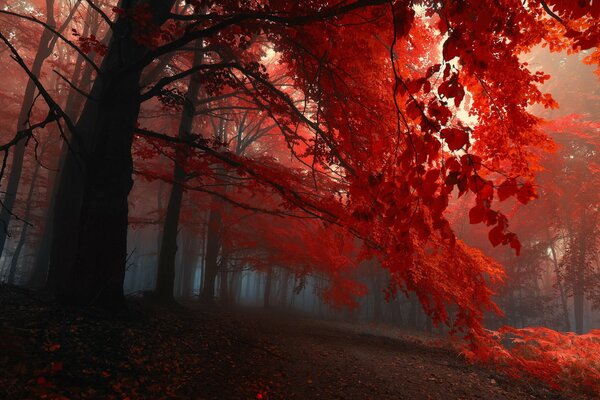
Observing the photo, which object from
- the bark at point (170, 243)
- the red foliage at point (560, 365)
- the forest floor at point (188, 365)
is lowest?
the red foliage at point (560, 365)

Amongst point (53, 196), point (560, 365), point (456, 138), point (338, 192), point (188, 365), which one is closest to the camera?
point (456, 138)

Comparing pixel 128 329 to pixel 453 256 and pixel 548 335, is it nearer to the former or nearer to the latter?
pixel 453 256

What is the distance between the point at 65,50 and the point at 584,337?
27554 millimetres

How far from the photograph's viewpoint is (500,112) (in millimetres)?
5281

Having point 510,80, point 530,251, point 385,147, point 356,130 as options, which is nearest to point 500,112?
point 510,80

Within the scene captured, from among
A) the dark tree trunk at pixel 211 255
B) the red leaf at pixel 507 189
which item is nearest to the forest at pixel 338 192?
the red leaf at pixel 507 189

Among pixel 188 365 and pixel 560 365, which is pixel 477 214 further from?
pixel 560 365

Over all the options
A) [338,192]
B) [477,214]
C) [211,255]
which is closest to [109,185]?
[338,192]

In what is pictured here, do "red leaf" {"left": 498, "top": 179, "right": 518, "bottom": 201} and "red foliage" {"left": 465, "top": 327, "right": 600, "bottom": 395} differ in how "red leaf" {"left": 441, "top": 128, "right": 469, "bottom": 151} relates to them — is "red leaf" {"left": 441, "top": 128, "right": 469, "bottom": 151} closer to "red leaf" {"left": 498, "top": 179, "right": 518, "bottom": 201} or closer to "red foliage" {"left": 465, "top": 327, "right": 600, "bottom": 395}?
"red leaf" {"left": 498, "top": 179, "right": 518, "bottom": 201}

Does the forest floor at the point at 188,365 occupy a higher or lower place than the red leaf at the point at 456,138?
lower

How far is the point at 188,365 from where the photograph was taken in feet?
14.4

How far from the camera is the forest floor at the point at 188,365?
3213 mm

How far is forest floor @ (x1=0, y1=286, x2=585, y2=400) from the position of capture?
10.5 ft

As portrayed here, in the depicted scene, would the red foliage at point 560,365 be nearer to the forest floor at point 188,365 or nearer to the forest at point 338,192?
the forest at point 338,192
